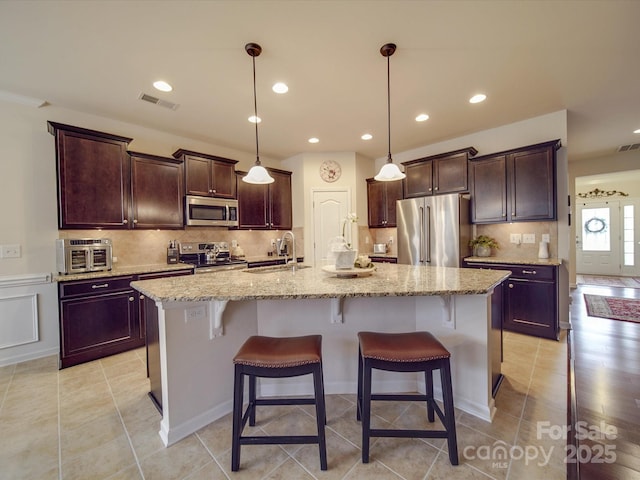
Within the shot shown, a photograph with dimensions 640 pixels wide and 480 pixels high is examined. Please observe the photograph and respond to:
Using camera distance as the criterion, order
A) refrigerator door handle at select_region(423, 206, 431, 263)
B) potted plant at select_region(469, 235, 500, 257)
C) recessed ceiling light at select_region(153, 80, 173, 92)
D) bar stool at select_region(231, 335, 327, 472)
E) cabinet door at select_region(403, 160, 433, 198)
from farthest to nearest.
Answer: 1. cabinet door at select_region(403, 160, 433, 198)
2. refrigerator door handle at select_region(423, 206, 431, 263)
3. potted plant at select_region(469, 235, 500, 257)
4. recessed ceiling light at select_region(153, 80, 173, 92)
5. bar stool at select_region(231, 335, 327, 472)

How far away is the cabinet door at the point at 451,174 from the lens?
3998 millimetres

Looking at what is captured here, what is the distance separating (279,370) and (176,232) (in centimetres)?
335

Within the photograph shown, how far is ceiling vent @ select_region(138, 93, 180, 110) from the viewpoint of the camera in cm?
286

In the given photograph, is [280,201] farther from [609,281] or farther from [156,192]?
[609,281]

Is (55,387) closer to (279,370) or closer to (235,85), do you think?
(279,370)

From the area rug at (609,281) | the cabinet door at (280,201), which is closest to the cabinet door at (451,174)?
the cabinet door at (280,201)

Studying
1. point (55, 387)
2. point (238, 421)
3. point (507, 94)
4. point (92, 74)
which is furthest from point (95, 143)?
point (507, 94)

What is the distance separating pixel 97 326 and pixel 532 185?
17.6 feet

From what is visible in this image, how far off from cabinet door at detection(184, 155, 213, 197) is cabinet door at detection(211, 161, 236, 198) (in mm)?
74

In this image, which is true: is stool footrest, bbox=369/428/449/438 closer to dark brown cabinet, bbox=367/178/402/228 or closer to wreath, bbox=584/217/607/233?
dark brown cabinet, bbox=367/178/402/228

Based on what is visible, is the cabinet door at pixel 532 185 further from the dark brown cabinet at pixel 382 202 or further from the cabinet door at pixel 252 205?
the cabinet door at pixel 252 205

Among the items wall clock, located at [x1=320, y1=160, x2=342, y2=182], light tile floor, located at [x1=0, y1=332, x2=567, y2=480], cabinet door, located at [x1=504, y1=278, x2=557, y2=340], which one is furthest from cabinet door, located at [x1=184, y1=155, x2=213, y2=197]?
cabinet door, located at [x1=504, y1=278, x2=557, y2=340]

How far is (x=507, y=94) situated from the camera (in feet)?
9.62

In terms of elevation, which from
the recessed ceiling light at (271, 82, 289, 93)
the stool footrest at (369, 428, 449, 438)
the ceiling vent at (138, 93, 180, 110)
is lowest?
the stool footrest at (369, 428, 449, 438)
